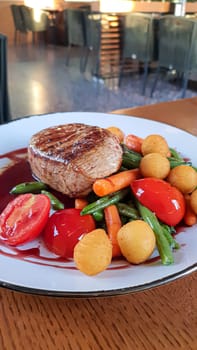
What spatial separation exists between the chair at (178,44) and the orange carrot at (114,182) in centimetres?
362

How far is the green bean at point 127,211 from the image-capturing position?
30.5 inches

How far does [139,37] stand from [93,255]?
4527mm

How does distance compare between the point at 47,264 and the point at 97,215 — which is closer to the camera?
the point at 47,264

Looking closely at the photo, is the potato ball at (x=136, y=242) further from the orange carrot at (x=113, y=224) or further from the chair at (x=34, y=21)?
the chair at (x=34, y=21)

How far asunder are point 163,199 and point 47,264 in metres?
0.26

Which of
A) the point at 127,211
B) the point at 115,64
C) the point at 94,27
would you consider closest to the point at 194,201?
the point at 127,211

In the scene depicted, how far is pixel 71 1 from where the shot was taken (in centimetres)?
725

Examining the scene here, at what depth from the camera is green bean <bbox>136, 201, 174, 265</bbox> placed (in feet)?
2.11

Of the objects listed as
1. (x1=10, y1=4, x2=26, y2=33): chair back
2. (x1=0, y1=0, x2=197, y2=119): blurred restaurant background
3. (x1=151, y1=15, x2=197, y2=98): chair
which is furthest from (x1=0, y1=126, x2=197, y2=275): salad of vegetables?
(x1=10, y1=4, x2=26, y2=33): chair back

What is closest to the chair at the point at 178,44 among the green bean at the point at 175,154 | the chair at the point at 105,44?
the chair at the point at 105,44

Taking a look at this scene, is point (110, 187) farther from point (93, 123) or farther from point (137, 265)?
point (93, 123)

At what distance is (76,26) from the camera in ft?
18.9

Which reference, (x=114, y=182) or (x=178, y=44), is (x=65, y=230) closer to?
(x=114, y=182)

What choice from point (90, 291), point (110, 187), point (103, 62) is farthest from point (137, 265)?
point (103, 62)
